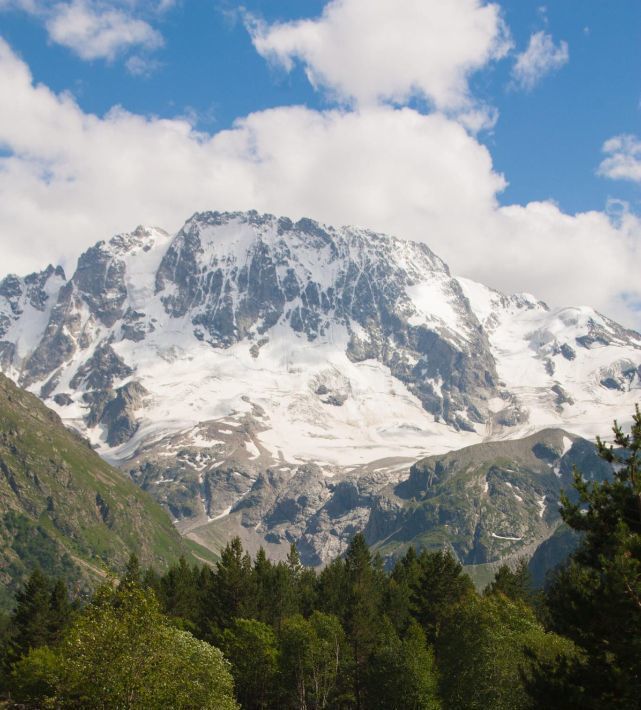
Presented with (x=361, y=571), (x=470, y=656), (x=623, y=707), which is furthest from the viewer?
(x=361, y=571)

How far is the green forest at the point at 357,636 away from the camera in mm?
46312

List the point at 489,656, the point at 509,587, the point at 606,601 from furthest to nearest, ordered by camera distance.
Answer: the point at 509,587, the point at 489,656, the point at 606,601

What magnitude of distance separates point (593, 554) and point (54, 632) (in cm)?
8866

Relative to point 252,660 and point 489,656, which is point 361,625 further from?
point 489,656

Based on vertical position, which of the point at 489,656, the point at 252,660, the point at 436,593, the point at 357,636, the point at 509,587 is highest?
the point at 509,587

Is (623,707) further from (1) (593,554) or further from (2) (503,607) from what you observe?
(2) (503,607)

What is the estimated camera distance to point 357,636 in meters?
109

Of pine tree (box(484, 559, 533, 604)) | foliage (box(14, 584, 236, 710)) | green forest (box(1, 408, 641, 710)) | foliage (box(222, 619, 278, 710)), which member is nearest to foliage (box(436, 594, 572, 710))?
green forest (box(1, 408, 641, 710))

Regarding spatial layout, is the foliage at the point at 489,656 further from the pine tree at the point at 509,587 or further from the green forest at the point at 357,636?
the pine tree at the point at 509,587

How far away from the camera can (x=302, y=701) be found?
93.9 metres

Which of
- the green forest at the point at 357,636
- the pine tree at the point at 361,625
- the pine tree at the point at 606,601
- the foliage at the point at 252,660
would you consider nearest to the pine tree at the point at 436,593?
the green forest at the point at 357,636

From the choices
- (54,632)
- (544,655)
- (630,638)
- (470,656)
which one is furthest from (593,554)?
(54,632)

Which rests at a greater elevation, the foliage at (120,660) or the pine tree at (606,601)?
the pine tree at (606,601)

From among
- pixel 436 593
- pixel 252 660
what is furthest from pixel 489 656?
pixel 436 593
